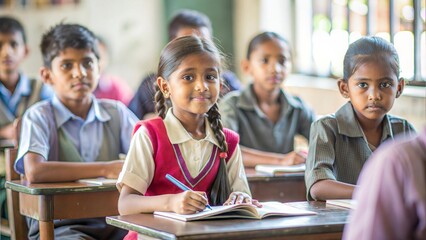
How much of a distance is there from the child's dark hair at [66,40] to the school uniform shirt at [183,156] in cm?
95

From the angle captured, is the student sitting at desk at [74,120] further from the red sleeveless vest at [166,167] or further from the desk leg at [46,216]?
the red sleeveless vest at [166,167]

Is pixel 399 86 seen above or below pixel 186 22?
below

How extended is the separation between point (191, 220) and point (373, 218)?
873mm

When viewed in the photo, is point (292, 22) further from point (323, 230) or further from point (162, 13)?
point (323, 230)

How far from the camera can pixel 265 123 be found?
163 inches

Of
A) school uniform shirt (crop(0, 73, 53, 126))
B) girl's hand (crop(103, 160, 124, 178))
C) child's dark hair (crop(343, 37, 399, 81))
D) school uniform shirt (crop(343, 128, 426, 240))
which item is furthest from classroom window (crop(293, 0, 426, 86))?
school uniform shirt (crop(343, 128, 426, 240))

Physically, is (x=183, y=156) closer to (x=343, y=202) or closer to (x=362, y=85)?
(x=343, y=202)

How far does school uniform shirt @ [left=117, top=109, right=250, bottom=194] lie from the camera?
2.62 meters

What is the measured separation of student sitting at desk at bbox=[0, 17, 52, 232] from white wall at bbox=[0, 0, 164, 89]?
2759mm

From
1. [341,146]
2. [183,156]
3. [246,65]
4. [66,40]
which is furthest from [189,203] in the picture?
[246,65]

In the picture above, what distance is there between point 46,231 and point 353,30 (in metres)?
3.98

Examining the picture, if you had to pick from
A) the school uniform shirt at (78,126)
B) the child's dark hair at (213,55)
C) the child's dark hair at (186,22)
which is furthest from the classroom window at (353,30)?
the child's dark hair at (213,55)

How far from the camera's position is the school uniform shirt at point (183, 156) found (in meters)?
2.62

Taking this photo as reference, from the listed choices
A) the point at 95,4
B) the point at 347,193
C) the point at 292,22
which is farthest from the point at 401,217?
the point at 95,4
